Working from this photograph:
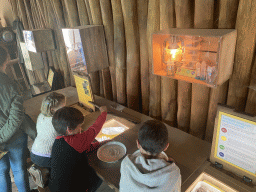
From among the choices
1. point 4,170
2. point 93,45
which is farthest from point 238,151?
point 4,170

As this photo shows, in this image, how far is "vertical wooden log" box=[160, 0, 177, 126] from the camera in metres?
2.00

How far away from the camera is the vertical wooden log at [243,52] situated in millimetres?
1522

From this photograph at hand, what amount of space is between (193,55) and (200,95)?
17.6 inches

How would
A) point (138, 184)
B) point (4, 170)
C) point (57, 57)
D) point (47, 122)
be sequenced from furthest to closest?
point (57, 57)
point (4, 170)
point (47, 122)
point (138, 184)

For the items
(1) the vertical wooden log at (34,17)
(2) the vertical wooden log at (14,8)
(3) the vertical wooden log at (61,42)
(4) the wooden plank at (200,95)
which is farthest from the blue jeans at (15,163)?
(2) the vertical wooden log at (14,8)

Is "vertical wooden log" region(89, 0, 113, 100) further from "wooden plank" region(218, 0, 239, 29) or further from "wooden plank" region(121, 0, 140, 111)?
"wooden plank" region(218, 0, 239, 29)

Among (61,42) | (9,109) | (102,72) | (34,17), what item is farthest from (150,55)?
(34,17)

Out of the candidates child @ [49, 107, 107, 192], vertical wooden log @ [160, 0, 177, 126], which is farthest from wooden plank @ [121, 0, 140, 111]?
child @ [49, 107, 107, 192]

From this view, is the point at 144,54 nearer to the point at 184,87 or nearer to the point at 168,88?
the point at 168,88

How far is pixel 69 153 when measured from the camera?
1.69m

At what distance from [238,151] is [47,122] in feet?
6.12

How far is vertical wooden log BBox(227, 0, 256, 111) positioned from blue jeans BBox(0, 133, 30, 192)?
8.44ft

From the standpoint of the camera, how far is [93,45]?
9.25 ft

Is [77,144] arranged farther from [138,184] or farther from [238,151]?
[238,151]
